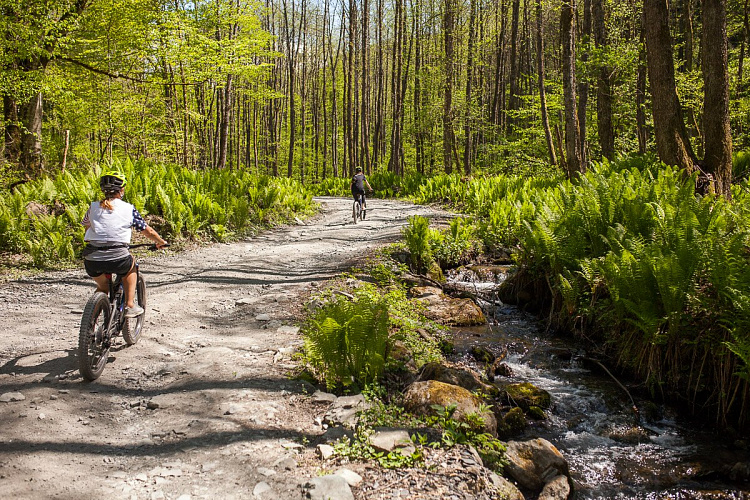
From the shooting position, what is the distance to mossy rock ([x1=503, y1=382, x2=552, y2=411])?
4.41 metres

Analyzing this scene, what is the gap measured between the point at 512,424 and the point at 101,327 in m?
3.53

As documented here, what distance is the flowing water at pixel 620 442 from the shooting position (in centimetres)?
342

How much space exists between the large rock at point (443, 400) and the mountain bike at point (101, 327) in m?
2.33

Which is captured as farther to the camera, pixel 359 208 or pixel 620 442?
pixel 359 208

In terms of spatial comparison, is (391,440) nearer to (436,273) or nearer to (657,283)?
(657,283)

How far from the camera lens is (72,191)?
9633mm

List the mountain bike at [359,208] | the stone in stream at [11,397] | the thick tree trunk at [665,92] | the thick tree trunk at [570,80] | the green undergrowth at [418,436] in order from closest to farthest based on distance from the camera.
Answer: the green undergrowth at [418,436]
the stone in stream at [11,397]
the thick tree trunk at [665,92]
the thick tree trunk at [570,80]
the mountain bike at [359,208]

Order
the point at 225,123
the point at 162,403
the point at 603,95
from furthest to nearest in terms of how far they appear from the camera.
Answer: the point at 225,123, the point at 603,95, the point at 162,403

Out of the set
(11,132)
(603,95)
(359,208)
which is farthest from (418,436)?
(11,132)

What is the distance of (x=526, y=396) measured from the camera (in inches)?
178

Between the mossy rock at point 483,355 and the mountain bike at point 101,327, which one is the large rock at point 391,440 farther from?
the mossy rock at point 483,355

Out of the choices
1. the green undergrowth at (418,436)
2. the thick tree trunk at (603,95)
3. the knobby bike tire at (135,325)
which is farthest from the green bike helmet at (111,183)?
the thick tree trunk at (603,95)

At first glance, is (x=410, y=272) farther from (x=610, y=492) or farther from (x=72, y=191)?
(x=72, y=191)

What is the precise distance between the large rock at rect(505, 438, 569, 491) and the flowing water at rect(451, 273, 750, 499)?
294mm
